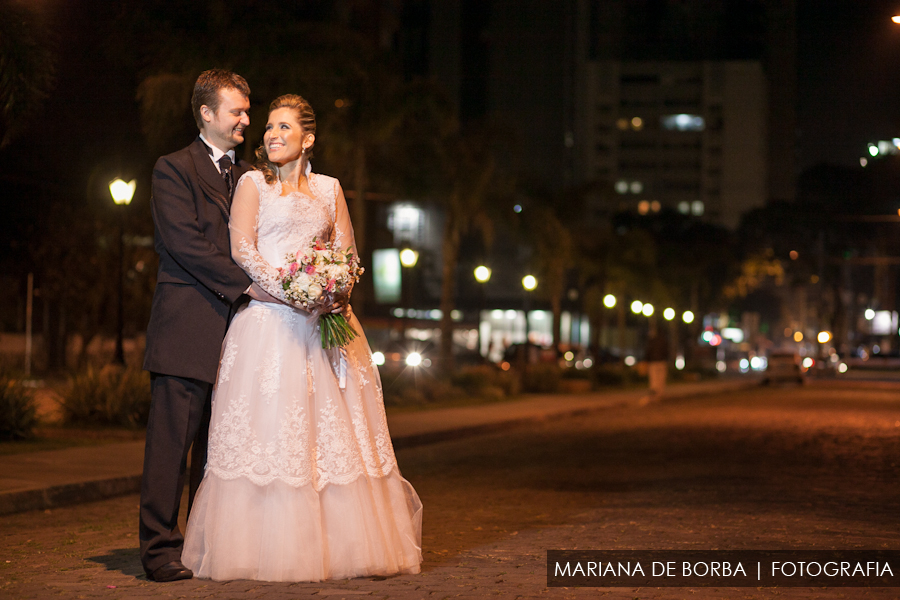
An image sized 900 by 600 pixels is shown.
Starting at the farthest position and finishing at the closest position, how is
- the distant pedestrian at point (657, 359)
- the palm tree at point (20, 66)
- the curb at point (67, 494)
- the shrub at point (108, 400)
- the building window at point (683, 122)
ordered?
the building window at point (683, 122) → the distant pedestrian at point (657, 359) → the shrub at point (108, 400) → the palm tree at point (20, 66) → the curb at point (67, 494)

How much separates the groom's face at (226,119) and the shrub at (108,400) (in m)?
9.03

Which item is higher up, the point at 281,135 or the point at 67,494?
the point at 281,135

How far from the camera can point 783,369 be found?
137ft

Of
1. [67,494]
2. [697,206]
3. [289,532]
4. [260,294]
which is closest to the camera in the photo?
[289,532]

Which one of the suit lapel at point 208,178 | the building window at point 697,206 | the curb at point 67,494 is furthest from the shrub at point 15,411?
the building window at point 697,206

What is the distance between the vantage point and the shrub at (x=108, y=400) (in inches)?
549

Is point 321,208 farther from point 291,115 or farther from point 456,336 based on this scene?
point 456,336

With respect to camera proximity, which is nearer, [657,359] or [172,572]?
[172,572]

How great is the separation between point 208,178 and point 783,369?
3935cm

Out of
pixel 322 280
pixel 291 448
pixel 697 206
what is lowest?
pixel 291 448

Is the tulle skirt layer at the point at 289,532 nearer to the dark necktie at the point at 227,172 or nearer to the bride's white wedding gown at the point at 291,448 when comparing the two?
the bride's white wedding gown at the point at 291,448

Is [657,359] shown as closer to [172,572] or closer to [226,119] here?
[226,119]

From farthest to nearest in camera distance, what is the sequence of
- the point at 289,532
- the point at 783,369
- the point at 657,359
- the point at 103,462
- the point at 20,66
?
1. the point at 783,369
2. the point at 657,359
3. the point at 20,66
4. the point at 103,462
5. the point at 289,532

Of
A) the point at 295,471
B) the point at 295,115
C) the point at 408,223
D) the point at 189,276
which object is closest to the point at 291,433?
the point at 295,471
